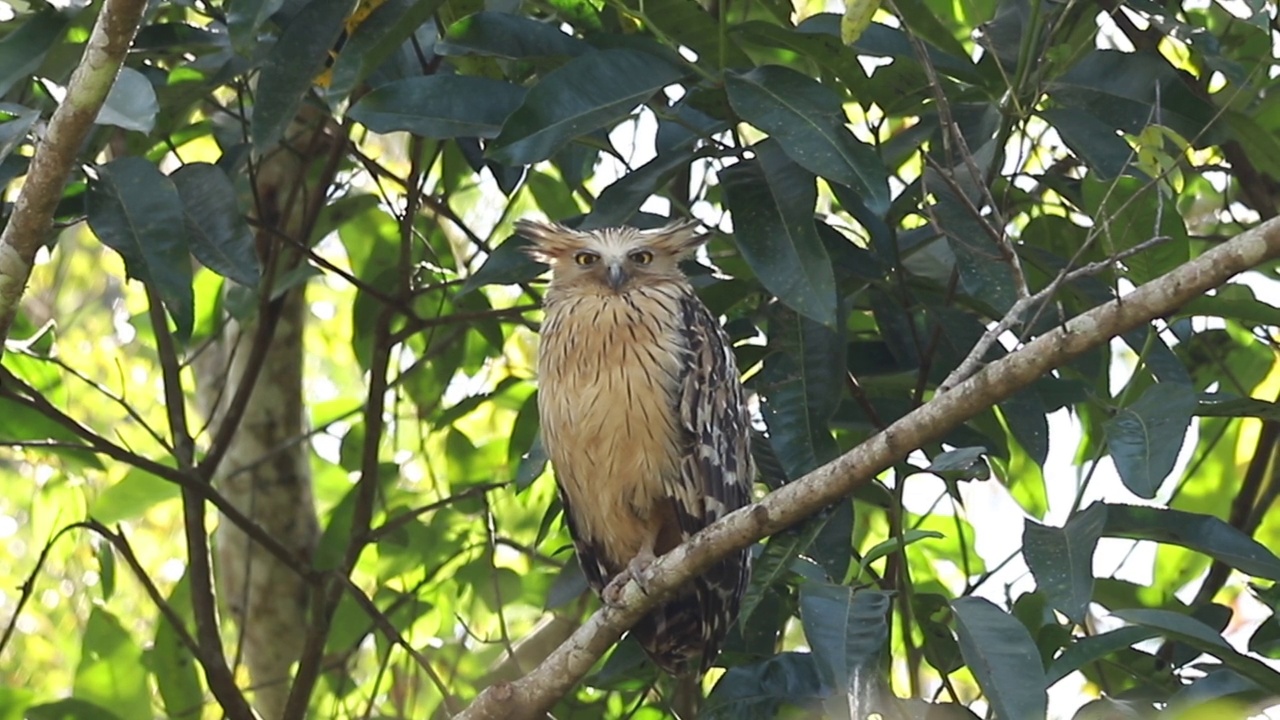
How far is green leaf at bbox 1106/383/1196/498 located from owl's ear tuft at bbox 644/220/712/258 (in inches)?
64.9

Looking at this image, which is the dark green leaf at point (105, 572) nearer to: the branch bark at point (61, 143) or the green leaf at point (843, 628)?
the branch bark at point (61, 143)

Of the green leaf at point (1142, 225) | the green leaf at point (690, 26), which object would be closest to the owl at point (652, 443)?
the green leaf at point (690, 26)

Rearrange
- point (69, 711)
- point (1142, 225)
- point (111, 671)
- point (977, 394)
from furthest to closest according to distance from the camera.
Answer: point (111, 671), point (69, 711), point (1142, 225), point (977, 394)

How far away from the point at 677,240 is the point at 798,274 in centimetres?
135

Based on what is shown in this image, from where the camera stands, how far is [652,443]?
4.21 metres

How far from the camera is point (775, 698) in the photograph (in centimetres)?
343

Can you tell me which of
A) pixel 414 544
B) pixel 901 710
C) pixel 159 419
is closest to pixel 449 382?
pixel 414 544

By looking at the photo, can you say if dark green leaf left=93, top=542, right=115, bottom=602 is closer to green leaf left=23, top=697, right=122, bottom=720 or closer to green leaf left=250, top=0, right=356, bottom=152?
green leaf left=23, top=697, right=122, bottom=720

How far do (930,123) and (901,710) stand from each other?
146 centimetres

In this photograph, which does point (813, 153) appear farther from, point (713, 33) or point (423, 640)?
point (423, 640)

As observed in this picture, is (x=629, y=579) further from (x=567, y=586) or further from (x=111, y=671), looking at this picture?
(x=111, y=671)

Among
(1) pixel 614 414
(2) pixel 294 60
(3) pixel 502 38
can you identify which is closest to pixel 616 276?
(1) pixel 614 414

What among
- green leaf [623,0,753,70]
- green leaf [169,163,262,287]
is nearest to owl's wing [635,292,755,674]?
green leaf [623,0,753,70]

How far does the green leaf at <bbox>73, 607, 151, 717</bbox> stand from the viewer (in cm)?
439
